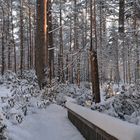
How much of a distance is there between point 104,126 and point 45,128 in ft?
12.2

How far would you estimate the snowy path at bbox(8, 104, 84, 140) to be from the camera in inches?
302

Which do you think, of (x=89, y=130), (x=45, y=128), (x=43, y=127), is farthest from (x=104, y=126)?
(x=43, y=127)

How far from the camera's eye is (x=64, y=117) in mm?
10617

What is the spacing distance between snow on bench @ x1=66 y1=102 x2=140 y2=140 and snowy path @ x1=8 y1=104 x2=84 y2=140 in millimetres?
326

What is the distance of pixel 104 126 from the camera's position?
17.2 ft

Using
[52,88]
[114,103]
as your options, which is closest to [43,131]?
[114,103]

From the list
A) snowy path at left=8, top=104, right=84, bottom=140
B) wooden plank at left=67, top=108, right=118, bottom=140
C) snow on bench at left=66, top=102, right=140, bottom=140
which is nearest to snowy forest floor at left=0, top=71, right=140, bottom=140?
snowy path at left=8, top=104, right=84, bottom=140

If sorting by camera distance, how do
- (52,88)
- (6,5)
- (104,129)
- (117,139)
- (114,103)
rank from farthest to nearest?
(6,5), (52,88), (114,103), (104,129), (117,139)

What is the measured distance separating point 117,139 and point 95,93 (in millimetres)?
6548

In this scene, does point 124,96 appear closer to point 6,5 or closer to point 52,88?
point 52,88

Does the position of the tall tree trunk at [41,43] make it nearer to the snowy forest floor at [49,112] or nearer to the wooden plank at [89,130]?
the snowy forest floor at [49,112]

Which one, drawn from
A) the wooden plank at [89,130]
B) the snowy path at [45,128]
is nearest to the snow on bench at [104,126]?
the wooden plank at [89,130]

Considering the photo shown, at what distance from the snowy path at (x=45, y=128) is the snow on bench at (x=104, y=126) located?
326 millimetres

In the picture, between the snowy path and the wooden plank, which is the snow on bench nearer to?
the wooden plank
